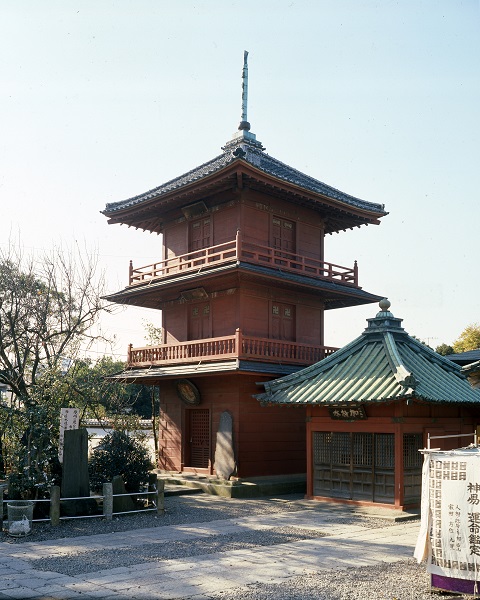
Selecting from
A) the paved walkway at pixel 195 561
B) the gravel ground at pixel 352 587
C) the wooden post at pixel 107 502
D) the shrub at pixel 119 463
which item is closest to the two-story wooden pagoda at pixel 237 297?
the shrub at pixel 119 463

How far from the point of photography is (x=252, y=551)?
41.3 feet

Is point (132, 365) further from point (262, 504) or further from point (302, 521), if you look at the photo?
point (302, 521)

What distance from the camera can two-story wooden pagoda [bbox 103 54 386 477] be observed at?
2248cm

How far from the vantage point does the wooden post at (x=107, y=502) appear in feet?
52.4

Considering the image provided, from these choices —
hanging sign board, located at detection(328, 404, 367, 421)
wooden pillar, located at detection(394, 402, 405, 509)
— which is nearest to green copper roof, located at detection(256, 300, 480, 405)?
hanging sign board, located at detection(328, 404, 367, 421)

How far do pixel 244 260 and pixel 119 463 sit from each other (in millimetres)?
7881

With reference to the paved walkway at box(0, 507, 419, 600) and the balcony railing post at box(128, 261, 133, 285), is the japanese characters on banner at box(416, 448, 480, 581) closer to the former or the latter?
the paved walkway at box(0, 507, 419, 600)

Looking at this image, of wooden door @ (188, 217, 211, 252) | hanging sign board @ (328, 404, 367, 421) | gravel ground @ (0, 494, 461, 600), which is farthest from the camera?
wooden door @ (188, 217, 211, 252)

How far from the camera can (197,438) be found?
2436 centimetres

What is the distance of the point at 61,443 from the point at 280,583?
27.6 feet

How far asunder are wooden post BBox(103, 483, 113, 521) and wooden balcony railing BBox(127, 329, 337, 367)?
6683mm

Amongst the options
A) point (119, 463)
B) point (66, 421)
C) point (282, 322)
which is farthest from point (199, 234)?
point (66, 421)

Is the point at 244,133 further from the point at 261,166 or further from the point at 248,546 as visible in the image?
the point at 248,546

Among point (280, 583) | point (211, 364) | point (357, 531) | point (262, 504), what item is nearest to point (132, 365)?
point (211, 364)
